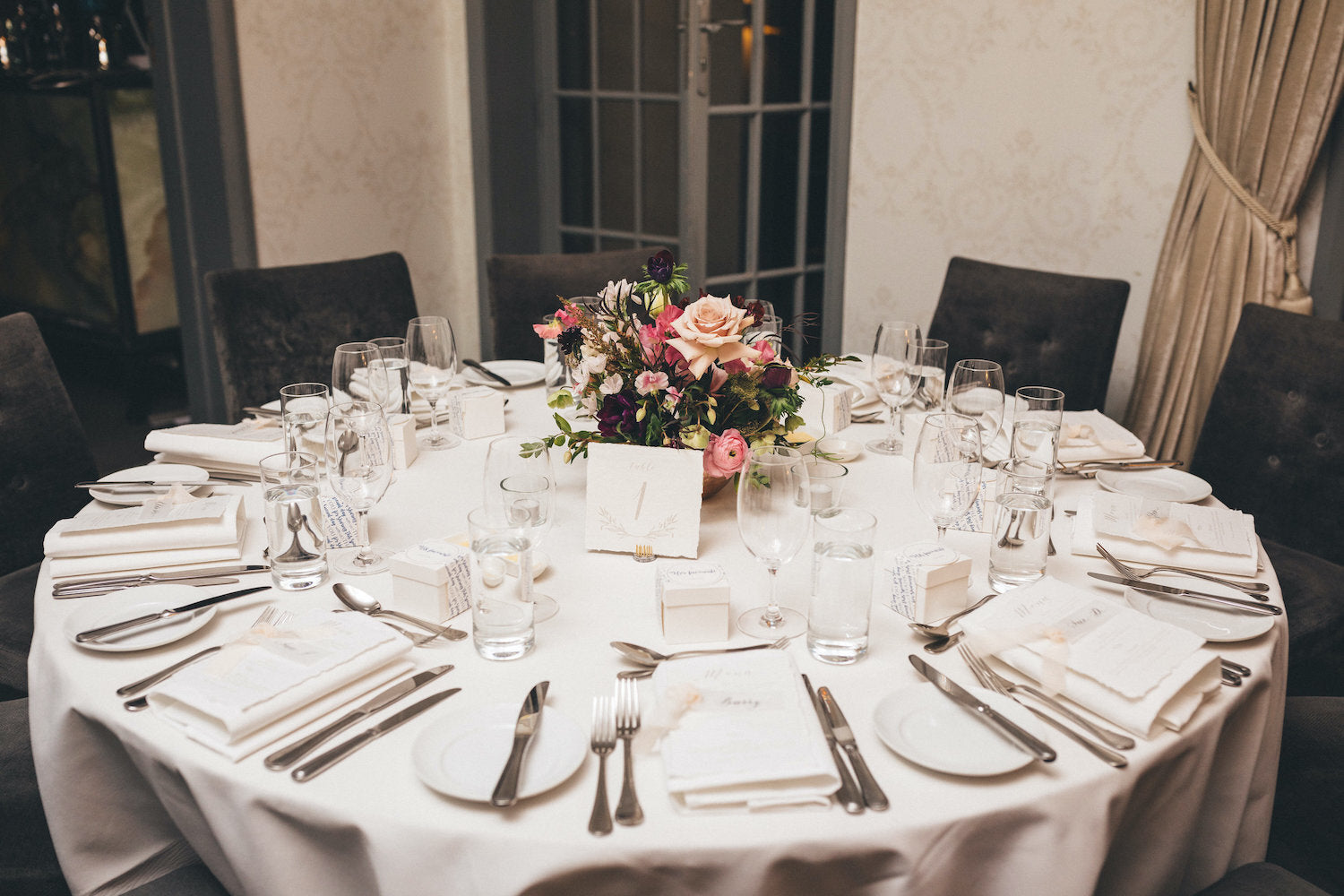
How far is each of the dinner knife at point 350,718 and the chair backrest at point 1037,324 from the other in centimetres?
191

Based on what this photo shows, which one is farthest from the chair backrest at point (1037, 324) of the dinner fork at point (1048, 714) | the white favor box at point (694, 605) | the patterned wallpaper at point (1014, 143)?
the white favor box at point (694, 605)

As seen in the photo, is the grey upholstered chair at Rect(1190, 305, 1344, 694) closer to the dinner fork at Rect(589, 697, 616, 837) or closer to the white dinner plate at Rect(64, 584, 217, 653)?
the dinner fork at Rect(589, 697, 616, 837)

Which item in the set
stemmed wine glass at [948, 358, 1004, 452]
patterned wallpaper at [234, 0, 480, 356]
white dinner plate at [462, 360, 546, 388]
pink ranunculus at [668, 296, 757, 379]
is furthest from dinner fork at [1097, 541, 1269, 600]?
patterned wallpaper at [234, 0, 480, 356]

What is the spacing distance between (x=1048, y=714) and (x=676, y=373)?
A: 0.67m

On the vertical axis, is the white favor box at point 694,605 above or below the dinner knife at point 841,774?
above

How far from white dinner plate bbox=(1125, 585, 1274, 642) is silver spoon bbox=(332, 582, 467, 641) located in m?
0.85

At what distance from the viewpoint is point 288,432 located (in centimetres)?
163

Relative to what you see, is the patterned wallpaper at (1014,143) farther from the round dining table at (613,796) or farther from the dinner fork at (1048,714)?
the dinner fork at (1048,714)

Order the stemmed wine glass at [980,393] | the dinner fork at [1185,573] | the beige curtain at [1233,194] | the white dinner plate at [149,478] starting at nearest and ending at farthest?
the dinner fork at [1185,573]
the white dinner plate at [149,478]
the stemmed wine glass at [980,393]
the beige curtain at [1233,194]

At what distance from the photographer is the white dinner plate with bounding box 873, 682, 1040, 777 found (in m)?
0.98

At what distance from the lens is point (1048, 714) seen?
42.9 inches

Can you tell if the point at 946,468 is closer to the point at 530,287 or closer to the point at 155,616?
the point at 155,616

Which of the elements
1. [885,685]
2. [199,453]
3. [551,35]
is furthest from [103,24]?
[885,685]

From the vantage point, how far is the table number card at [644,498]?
143cm
